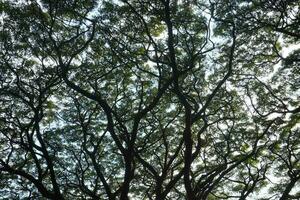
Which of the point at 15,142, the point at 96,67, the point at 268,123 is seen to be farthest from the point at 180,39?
the point at 15,142

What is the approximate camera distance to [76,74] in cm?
1359

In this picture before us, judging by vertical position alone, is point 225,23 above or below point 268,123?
above

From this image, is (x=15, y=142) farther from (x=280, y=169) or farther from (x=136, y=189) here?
Answer: (x=280, y=169)

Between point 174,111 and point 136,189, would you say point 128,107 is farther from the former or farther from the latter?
point 136,189

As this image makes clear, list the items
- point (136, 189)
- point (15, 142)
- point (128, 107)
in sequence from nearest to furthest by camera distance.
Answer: point (15, 142) < point (128, 107) < point (136, 189)

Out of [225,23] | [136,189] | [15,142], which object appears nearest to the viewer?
[225,23]

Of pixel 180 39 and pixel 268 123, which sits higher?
pixel 180 39

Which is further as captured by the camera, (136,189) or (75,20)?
(136,189)

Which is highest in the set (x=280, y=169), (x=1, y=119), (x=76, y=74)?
(x=76, y=74)

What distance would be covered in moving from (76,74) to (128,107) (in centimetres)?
244

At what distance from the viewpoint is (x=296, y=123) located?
45.6 ft

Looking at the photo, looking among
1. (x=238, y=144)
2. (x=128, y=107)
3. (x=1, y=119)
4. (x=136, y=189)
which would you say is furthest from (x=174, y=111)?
(x=1, y=119)

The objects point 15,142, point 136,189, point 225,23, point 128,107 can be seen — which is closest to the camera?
point 225,23

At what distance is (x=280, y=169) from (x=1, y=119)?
1060 cm
